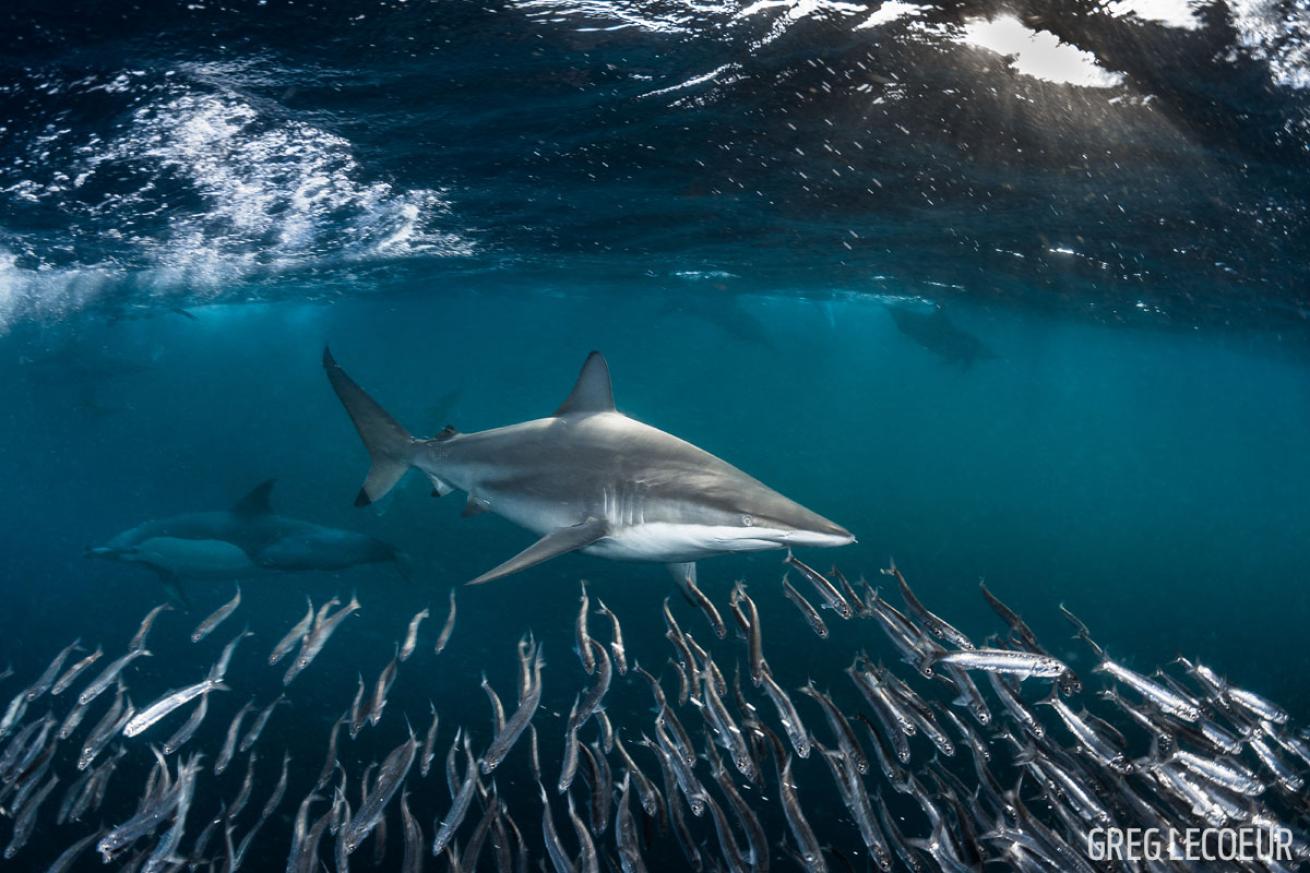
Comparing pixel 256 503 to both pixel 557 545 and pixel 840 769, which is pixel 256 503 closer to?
pixel 557 545

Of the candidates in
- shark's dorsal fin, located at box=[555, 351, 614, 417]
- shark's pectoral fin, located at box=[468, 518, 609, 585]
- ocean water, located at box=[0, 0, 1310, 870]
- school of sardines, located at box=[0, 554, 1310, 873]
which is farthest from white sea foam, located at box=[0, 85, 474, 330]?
shark's pectoral fin, located at box=[468, 518, 609, 585]

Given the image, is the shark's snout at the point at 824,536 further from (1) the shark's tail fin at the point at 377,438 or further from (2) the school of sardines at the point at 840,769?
(1) the shark's tail fin at the point at 377,438

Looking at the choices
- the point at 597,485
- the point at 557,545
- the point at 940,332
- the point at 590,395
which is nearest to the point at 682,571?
the point at 597,485

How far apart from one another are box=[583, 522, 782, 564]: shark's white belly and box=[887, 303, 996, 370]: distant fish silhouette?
96.6 ft

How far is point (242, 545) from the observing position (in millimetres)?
14492

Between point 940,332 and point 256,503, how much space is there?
30841mm

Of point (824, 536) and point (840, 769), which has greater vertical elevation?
point (824, 536)

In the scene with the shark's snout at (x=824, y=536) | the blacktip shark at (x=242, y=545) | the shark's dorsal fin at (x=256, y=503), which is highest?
the shark's snout at (x=824, y=536)

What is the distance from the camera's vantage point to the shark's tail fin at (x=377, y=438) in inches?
308

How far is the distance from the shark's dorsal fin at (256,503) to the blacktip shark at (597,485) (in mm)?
8261

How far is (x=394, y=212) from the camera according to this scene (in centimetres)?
1705

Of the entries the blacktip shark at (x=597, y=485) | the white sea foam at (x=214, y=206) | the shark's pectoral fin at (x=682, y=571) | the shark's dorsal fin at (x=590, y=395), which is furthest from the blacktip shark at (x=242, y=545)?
the shark's pectoral fin at (x=682, y=571)

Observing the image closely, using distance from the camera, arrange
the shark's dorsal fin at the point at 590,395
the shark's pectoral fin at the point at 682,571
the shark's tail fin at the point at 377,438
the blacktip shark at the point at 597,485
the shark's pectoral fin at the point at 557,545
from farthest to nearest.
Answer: the shark's tail fin at the point at 377,438
the shark's dorsal fin at the point at 590,395
the shark's pectoral fin at the point at 682,571
the blacktip shark at the point at 597,485
the shark's pectoral fin at the point at 557,545

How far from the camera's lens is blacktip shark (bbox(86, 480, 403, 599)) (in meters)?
14.3
